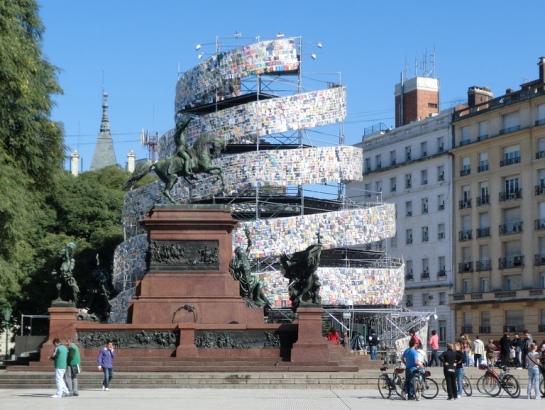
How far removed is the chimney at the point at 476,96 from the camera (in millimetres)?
84750

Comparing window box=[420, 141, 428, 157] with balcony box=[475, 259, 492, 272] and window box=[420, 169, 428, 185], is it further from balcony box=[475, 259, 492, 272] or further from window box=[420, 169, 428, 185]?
balcony box=[475, 259, 492, 272]

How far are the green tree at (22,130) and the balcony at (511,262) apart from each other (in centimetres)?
4279

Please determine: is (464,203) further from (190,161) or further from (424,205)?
(190,161)

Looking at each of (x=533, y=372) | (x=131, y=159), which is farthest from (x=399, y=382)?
(x=131, y=159)

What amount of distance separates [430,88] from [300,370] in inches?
2344

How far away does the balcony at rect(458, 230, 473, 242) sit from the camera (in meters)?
80.8

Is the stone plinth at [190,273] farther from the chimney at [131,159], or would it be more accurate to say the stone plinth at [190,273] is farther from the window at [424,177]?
the chimney at [131,159]

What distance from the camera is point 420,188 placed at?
87250 mm

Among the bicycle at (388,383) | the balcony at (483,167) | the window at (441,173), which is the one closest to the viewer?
the bicycle at (388,383)

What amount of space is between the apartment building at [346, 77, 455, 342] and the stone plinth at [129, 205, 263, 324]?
43.7m

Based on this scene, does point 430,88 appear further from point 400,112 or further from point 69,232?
point 69,232

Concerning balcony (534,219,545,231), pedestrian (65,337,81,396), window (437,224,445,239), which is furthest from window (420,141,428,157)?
pedestrian (65,337,81,396)

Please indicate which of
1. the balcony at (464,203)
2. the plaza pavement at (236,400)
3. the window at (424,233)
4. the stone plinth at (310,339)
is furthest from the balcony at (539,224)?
the plaza pavement at (236,400)

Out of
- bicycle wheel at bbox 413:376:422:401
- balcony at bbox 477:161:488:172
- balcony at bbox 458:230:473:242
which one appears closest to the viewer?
bicycle wheel at bbox 413:376:422:401
